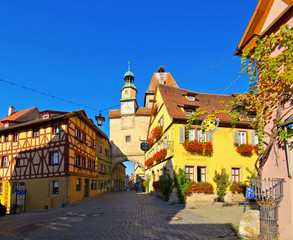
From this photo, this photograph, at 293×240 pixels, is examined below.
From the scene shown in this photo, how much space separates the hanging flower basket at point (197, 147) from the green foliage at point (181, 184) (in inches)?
62.1

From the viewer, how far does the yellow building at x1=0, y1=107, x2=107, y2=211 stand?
19000 millimetres

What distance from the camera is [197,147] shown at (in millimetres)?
15656

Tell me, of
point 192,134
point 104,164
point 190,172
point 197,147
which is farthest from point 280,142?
point 104,164

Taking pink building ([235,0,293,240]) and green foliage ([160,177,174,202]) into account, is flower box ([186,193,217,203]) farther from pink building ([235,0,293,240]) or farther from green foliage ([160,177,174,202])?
pink building ([235,0,293,240])

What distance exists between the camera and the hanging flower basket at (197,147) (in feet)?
51.3

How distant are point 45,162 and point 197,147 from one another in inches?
507

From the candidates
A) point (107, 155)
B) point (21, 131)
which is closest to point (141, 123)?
point (107, 155)

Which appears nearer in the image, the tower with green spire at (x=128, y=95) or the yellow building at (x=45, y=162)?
the yellow building at (x=45, y=162)

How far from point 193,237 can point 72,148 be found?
15.6m

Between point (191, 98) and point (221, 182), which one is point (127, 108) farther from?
point (221, 182)

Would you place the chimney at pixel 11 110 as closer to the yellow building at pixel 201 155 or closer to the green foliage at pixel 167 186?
the yellow building at pixel 201 155

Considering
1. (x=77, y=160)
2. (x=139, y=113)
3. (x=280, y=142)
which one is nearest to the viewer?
(x=280, y=142)

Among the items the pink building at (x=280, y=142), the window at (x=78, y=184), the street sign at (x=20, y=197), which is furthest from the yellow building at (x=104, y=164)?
the pink building at (x=280, y=142)

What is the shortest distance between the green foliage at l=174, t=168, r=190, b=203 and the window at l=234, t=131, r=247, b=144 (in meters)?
4.77
